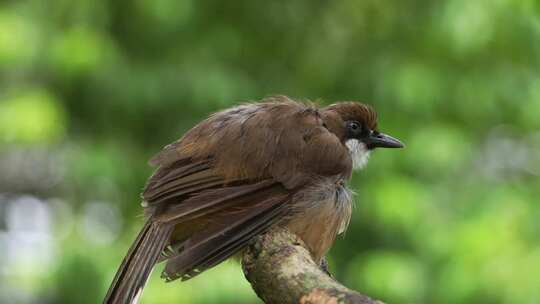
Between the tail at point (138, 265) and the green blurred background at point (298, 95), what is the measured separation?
2.86m

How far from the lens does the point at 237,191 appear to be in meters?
5.08

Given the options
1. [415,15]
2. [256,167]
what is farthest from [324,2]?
[256,167]

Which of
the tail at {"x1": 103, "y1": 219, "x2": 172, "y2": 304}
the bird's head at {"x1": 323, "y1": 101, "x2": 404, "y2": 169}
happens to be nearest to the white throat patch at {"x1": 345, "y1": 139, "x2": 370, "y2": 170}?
the bird's head at {"x1": 323, "y1": 101, "x2": 404, "y2": 169}

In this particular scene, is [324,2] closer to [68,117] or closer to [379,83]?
[379,83]

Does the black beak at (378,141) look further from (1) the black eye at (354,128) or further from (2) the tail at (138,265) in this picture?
(2) the tail at (138,265)

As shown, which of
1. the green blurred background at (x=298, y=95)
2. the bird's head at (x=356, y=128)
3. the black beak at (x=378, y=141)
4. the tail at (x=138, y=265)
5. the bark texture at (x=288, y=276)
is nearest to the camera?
the bark texture at (x=288, y=276)

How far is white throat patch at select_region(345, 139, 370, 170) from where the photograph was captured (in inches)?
230

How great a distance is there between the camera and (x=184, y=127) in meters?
9.91

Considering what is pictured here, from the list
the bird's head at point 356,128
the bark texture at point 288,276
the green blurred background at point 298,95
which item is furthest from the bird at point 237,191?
the green blurred background at point 298,95

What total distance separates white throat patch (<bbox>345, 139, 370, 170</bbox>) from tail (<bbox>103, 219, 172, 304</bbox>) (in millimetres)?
1205

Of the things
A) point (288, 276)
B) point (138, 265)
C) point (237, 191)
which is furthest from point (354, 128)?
point (288, 276)

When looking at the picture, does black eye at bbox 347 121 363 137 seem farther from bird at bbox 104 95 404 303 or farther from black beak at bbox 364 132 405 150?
bird at bbox 104 95 404 303

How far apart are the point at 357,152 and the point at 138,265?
1.47 m

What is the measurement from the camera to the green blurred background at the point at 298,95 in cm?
800
